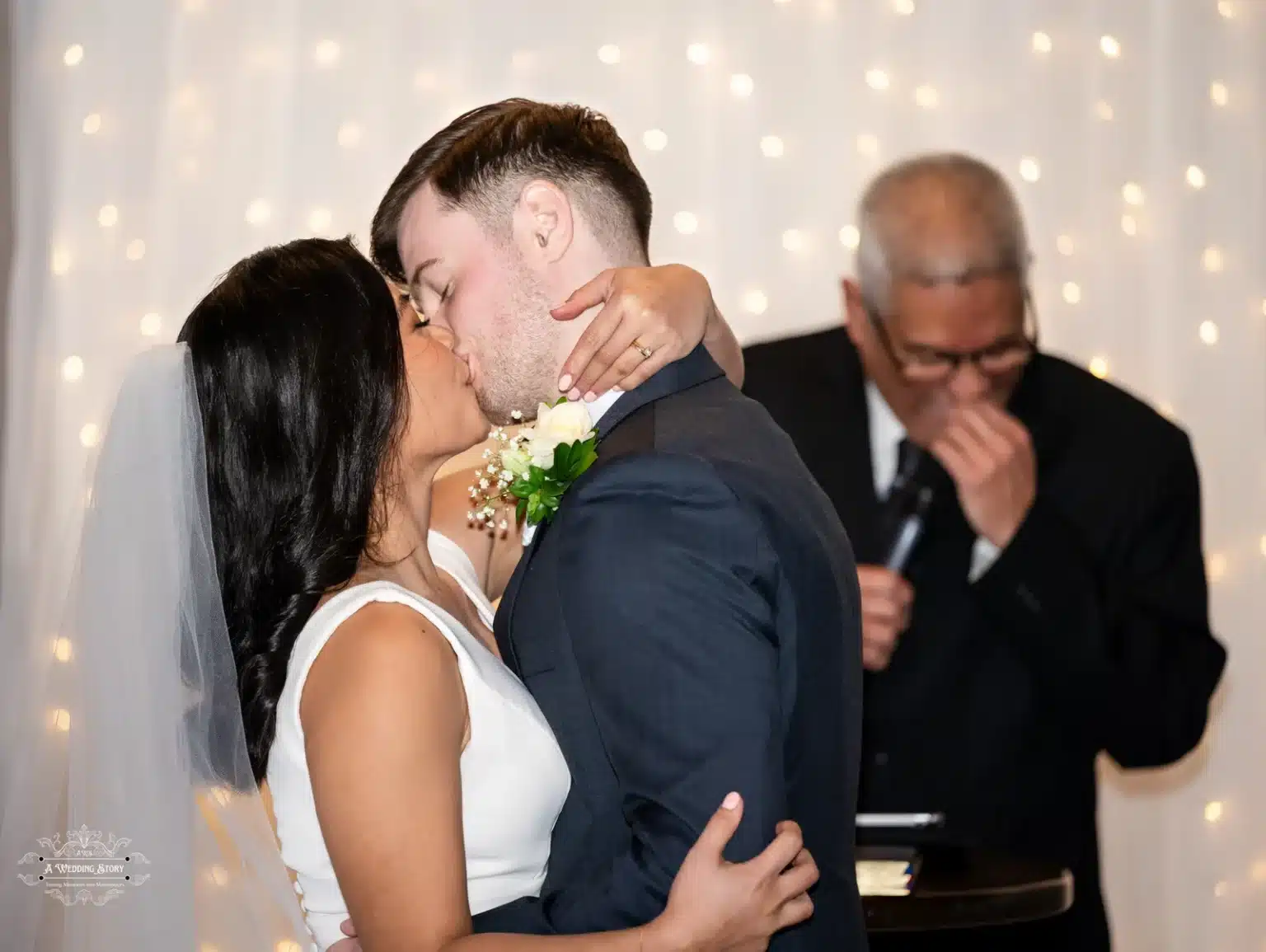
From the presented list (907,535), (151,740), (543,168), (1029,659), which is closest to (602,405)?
(543,168)

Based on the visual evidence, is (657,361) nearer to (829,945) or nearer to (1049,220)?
(829,945)

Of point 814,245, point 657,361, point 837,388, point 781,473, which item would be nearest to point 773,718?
point 781,473

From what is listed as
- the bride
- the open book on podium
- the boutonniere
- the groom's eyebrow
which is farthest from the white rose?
the open book on podium

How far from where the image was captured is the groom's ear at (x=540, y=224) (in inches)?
73.9

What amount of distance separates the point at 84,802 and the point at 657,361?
956 mm

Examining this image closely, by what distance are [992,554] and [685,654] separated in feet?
6.76

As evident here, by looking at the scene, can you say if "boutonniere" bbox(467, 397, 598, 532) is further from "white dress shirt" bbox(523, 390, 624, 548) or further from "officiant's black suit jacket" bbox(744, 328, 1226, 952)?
"officiant's black suit jacket" bbox(744, 328, 1226, 952)

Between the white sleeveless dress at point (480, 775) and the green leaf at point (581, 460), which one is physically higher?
the green leaf at point (581, 460)

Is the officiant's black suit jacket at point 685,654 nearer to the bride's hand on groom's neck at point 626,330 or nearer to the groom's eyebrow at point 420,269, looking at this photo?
the bride's hand on groom's neck at point 626,330

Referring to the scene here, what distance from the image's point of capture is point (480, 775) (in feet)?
5.60

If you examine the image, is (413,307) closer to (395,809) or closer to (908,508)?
(395,809)

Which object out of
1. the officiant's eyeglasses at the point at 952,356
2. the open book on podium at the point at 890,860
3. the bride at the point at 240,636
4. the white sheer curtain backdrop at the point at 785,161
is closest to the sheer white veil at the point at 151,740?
the bride at the point at 240,636

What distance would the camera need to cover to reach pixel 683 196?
3.63 m

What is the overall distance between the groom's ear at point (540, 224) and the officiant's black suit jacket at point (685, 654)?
30 cm
